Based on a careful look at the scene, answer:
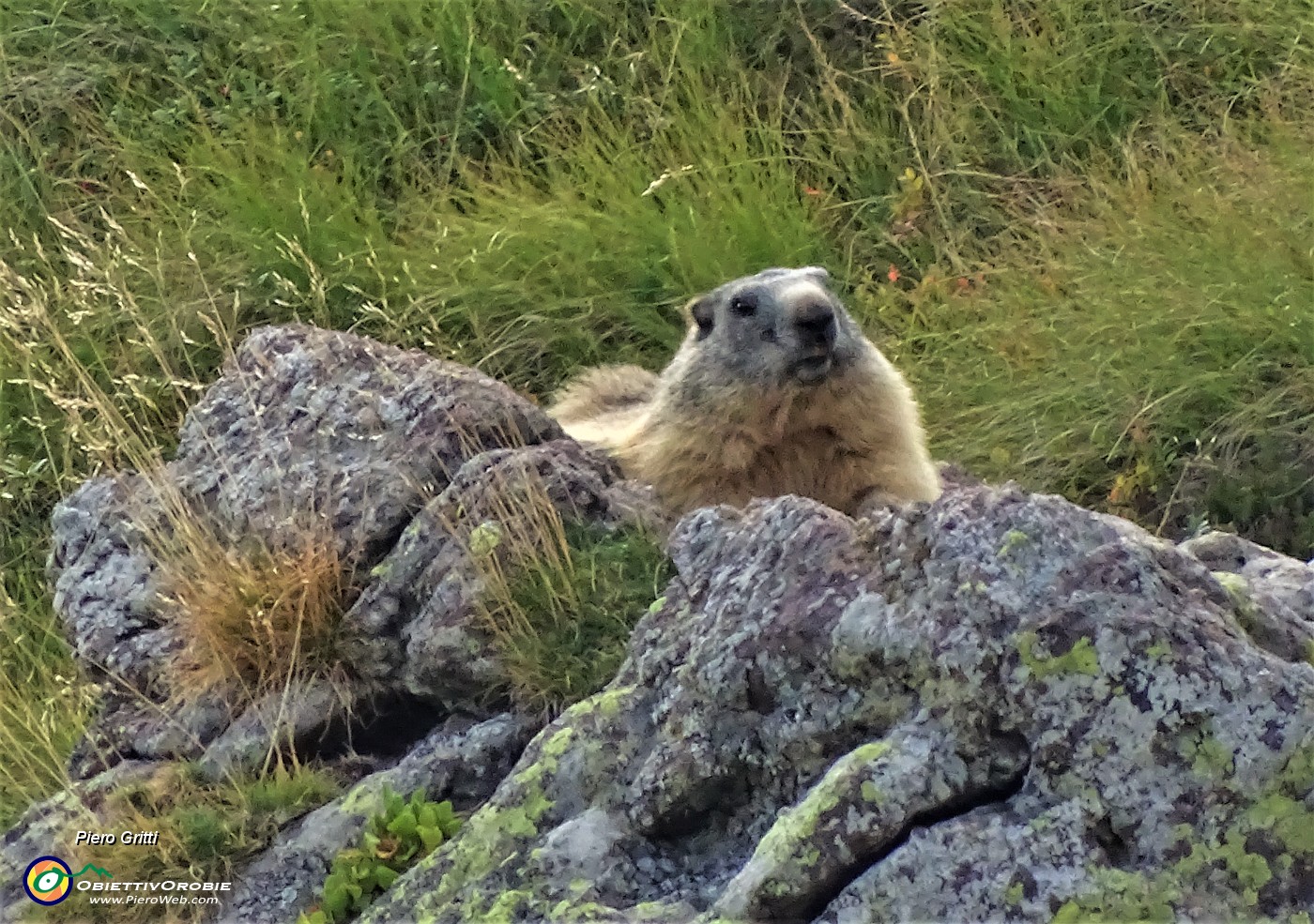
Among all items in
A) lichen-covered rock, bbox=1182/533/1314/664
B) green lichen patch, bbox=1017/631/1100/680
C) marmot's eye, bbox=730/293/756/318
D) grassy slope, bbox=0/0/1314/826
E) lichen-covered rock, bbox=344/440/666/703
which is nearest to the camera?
green lichen patch, bbox=1017/631/1100/680

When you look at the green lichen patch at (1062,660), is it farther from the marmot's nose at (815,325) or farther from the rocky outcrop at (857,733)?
the marmot's nose at (815,325)

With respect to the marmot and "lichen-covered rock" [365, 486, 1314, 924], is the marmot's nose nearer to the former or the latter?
the marmot

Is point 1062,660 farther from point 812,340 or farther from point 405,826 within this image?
point 812,340

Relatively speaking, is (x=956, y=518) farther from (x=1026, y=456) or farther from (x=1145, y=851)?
(x=1026, y=456)

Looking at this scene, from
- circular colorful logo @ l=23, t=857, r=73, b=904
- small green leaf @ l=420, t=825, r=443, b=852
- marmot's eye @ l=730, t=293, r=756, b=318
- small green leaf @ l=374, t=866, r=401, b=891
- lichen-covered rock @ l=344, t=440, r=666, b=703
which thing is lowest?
circular colorful logo @ l=23, t=857, r=73, b=904

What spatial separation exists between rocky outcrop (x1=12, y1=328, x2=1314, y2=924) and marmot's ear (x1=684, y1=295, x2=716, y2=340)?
1388 mm

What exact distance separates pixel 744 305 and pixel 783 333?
0.24 metres

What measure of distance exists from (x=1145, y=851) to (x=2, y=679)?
434 centimetres

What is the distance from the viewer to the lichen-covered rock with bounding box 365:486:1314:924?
8.57 feet

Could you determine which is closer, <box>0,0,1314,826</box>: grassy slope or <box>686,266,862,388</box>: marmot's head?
<box>686,266,862,388</box>: marmot's head

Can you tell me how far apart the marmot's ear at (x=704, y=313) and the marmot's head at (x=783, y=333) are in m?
0.07

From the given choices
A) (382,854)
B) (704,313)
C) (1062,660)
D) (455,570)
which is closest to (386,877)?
(382,854)

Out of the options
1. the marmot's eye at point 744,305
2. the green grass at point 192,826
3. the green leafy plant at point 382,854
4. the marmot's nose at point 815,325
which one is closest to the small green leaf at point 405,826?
the green leafy plant at point 382,854

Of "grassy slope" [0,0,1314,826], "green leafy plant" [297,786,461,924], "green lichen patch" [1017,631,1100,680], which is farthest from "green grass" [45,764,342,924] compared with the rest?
"green lichen patch" [1017,631,1100,680]
